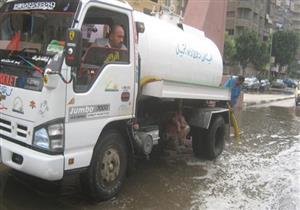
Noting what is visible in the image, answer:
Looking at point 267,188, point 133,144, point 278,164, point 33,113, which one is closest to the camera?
point 33,113

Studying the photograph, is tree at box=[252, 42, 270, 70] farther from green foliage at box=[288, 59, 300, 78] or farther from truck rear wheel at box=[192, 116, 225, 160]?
truck rear wheel at box=[192, 116, 225, 160]

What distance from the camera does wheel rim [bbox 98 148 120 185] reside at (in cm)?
606

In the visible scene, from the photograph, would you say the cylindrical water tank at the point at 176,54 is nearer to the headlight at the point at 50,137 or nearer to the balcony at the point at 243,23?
the headlight at the point at 50,137

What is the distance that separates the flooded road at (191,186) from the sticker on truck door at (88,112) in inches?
46.0

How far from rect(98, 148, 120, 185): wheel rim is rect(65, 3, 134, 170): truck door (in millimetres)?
361

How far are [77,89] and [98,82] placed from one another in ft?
1.21

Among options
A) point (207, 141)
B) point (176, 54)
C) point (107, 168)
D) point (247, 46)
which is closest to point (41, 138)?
point (107, 168)

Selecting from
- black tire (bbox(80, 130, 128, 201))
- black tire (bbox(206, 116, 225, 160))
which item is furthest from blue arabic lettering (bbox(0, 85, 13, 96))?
black tire (bbox(206, 116, 225, 160))

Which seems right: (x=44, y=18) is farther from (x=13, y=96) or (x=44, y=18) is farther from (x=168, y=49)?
(x=168, y=49)

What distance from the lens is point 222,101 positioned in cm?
1034

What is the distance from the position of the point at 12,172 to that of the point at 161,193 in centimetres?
221

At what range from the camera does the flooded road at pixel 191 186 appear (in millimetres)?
6207

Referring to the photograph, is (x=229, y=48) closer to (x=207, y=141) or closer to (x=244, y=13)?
(x=244, y=13)

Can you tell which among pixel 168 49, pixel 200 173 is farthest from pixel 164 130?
pixel 168 49
